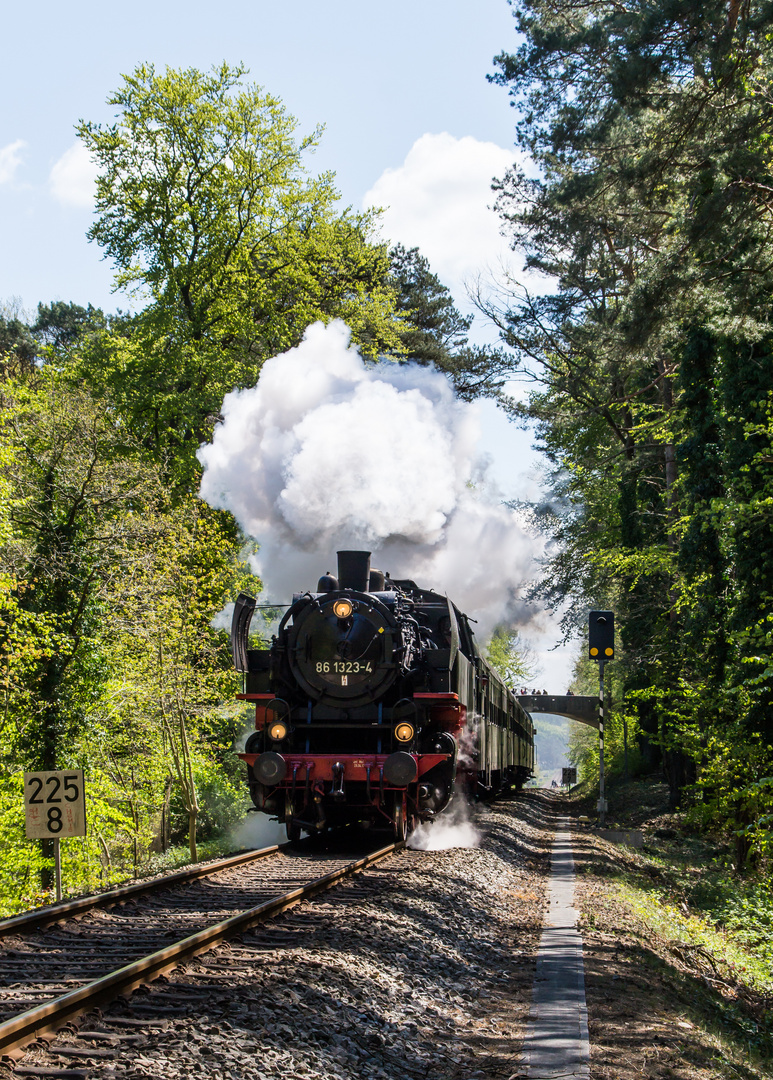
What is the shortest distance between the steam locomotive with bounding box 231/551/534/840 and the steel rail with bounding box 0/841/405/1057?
3187mm

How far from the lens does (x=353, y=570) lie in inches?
469

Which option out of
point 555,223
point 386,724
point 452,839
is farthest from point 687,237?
point 452,839

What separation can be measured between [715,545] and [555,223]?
6419mm

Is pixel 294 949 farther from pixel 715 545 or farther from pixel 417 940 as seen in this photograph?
pixel 715 545

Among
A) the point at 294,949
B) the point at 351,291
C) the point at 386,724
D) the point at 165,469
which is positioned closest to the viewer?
the point at 294,949

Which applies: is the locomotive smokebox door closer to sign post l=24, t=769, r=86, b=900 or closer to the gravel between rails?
the gravel between rails

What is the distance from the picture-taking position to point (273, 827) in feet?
47.6

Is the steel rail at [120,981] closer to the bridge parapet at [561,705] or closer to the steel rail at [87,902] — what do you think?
the steel rail at [87,902]

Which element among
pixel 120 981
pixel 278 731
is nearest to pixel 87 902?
pixel 120 981

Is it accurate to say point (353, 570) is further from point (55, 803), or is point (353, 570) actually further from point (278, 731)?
point (55, 803)

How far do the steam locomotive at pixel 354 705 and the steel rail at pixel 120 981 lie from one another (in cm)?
319

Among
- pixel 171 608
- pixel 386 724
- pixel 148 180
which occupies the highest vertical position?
pixel 148 180

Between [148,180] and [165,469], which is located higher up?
[148,180]

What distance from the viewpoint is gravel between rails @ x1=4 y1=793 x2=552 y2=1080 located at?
419cm
